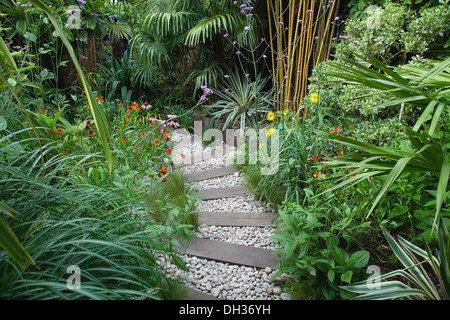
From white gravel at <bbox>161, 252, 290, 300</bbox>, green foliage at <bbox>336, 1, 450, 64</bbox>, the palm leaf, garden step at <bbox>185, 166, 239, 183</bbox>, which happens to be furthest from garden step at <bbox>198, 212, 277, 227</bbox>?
the palm leaf

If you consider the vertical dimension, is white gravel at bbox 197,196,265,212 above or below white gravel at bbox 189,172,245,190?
above

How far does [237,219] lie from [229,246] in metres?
0.31

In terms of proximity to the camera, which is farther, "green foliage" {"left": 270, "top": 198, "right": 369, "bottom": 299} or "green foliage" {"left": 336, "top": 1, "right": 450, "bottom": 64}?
→ "green foliage" {"left": 336, "top": 1, "right": 450, "bottom": 64}

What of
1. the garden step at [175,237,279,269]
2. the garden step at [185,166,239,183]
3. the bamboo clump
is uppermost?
the bamboo clump

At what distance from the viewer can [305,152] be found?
201 cm

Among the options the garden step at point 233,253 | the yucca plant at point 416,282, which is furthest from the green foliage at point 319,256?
the garden step at point 233,253

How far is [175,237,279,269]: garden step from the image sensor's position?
166 centimetres

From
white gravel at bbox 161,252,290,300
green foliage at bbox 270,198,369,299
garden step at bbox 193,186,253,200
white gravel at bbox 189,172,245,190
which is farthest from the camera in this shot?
white gravel at bbox 189,172,245,190

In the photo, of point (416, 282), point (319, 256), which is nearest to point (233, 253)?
point (319, 256)

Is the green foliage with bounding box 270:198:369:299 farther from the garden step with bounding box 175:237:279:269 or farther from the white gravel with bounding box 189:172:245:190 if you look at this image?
the white gravel with bounding box 189:172:245:190

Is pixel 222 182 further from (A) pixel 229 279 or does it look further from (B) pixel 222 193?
(A) pixel 229 279

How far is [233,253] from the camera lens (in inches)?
68.4
